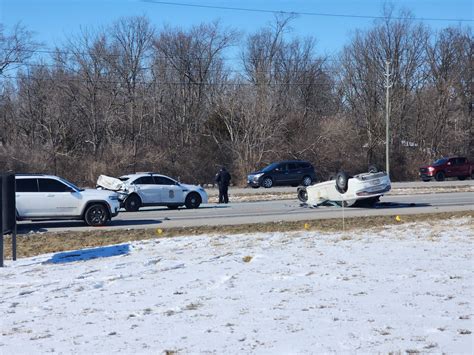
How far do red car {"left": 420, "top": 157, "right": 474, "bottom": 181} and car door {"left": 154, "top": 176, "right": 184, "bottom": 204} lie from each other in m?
28.1

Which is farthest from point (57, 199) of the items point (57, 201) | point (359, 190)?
point (359, 190)

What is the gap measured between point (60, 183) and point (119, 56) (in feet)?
127

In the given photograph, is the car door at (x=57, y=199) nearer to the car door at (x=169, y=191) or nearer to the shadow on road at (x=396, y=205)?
the car door at (x=169, y=191)

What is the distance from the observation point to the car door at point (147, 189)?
25.8 meters

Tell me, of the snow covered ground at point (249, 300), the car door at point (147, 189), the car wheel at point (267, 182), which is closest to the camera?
the snow covered ground at point (249, 300)

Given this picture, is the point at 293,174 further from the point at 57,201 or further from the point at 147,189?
the point at 57,201

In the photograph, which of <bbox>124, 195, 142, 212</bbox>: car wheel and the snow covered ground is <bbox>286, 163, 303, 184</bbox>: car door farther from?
the snow covered ground

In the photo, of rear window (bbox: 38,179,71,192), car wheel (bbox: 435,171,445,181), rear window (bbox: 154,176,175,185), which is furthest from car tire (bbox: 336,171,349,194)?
car wheel (bbox: 435,171,445,181)

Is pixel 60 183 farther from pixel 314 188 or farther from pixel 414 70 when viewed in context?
pixel 414 70

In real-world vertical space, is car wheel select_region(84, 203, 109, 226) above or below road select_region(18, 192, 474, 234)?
above

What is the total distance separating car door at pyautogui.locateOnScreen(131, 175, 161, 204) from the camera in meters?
25.8

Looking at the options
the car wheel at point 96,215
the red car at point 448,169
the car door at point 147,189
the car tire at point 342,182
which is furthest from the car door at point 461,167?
the car wheel at point 96,215

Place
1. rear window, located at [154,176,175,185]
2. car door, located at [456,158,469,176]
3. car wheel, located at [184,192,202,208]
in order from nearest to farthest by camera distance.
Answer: rear window, located at [154,176,175,185] < car wheel, located at [184,192,202,208] < car door, located at [456,158,469,176]

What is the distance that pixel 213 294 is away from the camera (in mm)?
8430
